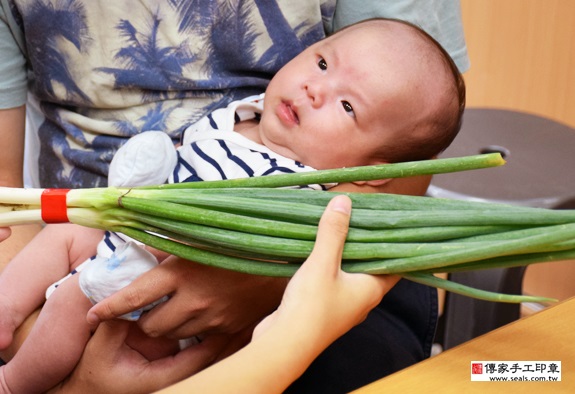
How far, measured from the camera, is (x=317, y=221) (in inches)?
34.9

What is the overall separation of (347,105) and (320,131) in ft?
0.21

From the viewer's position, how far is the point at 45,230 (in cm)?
131

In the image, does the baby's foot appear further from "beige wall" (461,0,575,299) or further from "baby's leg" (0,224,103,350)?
"beige wall" (461,0,575,299)

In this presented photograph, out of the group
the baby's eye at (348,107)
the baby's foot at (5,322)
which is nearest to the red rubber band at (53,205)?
the baby's foot at (5,322)

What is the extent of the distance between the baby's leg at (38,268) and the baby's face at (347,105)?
1.17 ft

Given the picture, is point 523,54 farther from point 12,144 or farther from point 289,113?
point 12,144

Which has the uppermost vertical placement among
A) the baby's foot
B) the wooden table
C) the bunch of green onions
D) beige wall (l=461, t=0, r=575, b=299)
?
beige wall (l=461, t=0, r=575, b=299)

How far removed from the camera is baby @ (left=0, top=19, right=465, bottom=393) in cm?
121

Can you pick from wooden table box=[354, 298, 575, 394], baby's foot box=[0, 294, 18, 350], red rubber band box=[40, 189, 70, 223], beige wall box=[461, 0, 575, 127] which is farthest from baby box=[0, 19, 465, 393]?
beige wall box=[461, 0, 575, 127]

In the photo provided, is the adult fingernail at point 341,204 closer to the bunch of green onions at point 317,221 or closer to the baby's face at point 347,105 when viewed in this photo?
the bunch of green onions at point 317,221

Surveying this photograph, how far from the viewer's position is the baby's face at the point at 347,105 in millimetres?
1241

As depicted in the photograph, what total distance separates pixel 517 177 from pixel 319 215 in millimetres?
1150

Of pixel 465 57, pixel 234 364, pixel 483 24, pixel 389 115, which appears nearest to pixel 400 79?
pixel 389 115

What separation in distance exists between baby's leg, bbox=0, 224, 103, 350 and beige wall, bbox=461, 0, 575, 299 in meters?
2.03
